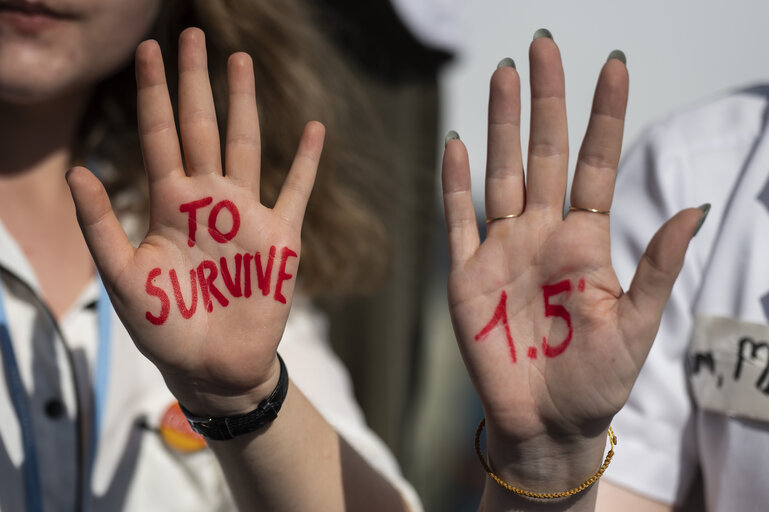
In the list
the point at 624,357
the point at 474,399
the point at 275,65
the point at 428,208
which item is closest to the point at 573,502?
the point at 624,357

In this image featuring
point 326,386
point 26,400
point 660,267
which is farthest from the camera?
point 326,386

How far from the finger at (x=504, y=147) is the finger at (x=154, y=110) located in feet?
1.36

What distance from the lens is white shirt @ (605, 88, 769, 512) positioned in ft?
3.62

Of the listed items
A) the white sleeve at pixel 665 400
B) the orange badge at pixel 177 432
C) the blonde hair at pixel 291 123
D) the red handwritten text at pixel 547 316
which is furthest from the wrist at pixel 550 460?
the blonde hair at pixel 291 123

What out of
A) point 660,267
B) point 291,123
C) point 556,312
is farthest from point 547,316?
point 291,123

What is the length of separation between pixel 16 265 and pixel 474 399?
7.52ft

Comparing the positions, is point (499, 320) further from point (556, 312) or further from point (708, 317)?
point (708, 317)

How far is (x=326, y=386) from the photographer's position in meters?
1.57

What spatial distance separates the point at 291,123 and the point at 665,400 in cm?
100

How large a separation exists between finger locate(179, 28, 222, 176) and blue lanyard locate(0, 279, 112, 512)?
502 millimetres

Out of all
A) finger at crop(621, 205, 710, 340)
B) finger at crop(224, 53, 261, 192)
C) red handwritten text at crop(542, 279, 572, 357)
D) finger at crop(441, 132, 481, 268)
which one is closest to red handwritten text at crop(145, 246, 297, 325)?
finger at crop(224, 53, 261, 192)

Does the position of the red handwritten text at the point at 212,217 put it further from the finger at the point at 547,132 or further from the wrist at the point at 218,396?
the finger at the point at 547,132

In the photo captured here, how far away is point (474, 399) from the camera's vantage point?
10.8ft

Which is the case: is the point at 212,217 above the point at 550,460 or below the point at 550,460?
above
